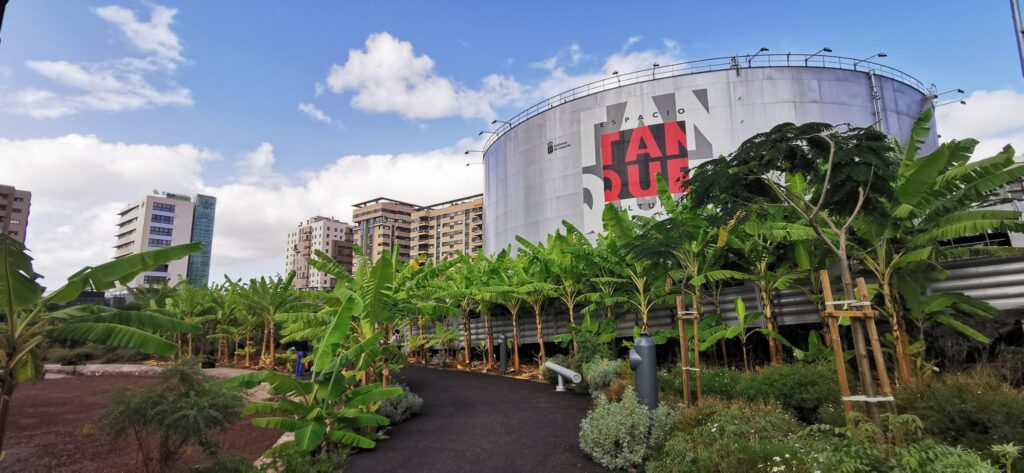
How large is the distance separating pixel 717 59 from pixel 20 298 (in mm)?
39412

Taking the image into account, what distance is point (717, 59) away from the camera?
35938mm

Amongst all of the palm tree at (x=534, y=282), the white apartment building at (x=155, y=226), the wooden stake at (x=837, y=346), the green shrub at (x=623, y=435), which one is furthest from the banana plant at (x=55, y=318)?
the white apartment building at (x=155, y=226)

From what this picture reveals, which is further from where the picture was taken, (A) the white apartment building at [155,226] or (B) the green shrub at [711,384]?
(A) the white apartment building at [155,226]

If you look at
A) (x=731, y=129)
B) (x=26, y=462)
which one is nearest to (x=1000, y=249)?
(x=26, y=462)

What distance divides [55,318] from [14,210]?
4475 inches

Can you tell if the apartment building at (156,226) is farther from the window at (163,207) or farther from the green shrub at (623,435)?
the green shrub at (623,435)

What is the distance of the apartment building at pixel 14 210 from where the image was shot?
81875 millimetres

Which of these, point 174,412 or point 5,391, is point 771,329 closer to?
point 174,412

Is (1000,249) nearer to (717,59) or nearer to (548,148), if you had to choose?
(717,59)

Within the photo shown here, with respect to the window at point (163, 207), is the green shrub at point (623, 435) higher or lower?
lower

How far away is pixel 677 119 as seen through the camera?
34.7 m

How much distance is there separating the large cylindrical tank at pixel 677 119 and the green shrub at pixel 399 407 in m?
24.9

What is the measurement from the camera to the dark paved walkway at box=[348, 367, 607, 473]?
28.1ft

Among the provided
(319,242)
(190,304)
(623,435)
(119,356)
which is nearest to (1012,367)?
(623,435)
